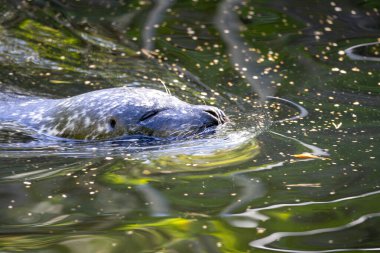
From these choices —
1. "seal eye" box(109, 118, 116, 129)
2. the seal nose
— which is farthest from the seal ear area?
the seal nose

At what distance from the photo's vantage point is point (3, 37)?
834cm

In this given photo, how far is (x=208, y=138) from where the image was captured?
546cm

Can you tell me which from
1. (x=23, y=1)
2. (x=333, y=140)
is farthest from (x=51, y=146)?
(x=23, y=1)

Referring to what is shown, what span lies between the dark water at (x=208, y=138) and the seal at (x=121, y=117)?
7.1 inches

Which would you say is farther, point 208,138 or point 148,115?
point 148,115

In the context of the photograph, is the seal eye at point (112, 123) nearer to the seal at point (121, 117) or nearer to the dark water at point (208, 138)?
the seal at point (121, 117)

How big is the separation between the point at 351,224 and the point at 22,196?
1.62 metres

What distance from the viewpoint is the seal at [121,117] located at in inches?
223

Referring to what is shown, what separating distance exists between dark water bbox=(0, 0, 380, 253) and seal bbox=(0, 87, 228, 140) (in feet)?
0.60

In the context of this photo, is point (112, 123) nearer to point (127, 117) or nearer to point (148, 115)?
point (127, 117)

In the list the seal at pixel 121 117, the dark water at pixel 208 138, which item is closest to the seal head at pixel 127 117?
the seal at pixel 121 117

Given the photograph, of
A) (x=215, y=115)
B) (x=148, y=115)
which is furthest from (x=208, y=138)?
(x=148, y=115)

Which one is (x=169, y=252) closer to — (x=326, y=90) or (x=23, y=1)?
(x=326, y=90)

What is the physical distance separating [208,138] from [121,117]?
0.72 metres
